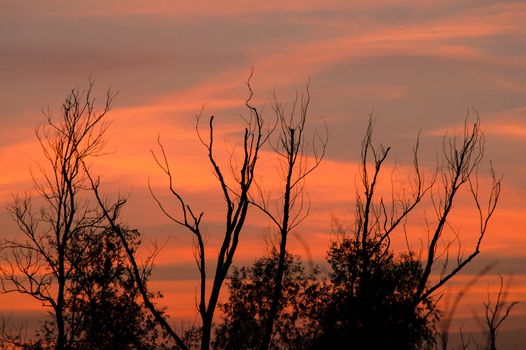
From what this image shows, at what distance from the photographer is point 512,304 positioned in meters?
12.0

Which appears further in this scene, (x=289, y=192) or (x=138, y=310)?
(x=138, y=310)

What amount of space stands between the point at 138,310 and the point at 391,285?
13106mm

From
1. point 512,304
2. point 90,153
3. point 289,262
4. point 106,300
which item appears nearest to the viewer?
point 512,304

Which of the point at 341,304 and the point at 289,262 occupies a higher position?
the point at 289,262

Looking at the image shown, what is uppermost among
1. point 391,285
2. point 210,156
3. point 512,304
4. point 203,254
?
point 391,285

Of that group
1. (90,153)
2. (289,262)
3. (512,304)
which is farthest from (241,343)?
(512,304)

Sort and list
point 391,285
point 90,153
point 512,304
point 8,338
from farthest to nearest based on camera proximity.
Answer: point 391,285 → point 8,338 → point 90,153 → point 512,304

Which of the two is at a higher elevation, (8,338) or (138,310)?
(138,310)

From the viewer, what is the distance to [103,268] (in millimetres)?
42625

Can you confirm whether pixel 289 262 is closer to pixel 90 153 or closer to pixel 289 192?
pixel 90 153

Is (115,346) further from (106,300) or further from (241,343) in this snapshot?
(241,343)

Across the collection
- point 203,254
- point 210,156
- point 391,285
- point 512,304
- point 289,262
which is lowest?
A: point 512,304

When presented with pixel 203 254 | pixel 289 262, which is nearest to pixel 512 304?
pixel 203 254

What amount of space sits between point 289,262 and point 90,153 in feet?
85.5
